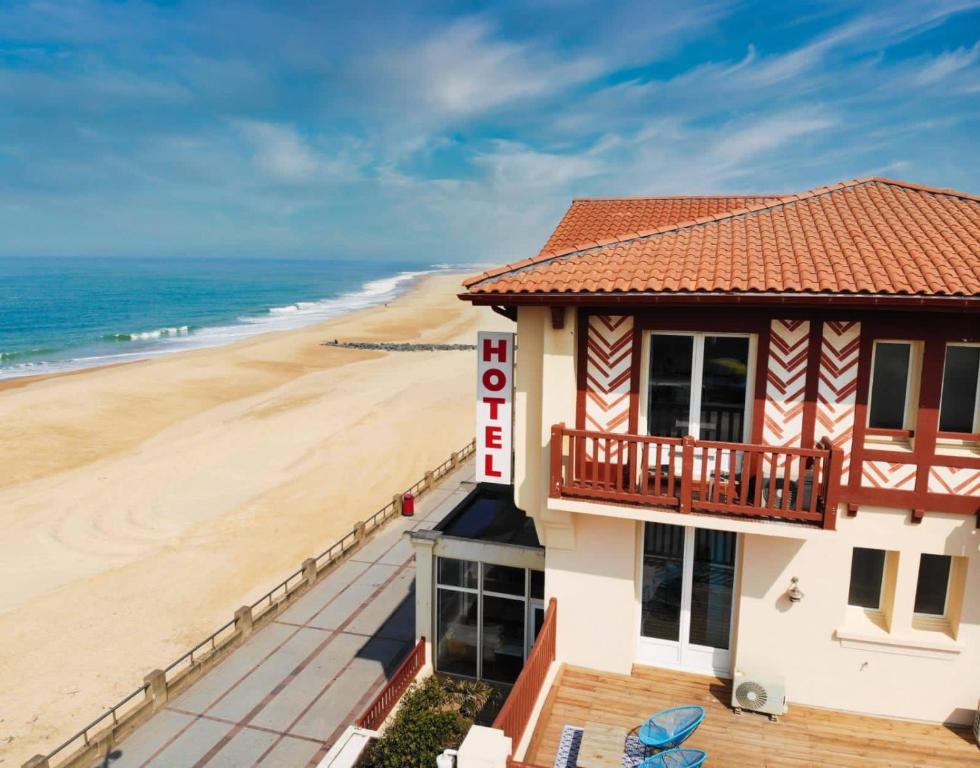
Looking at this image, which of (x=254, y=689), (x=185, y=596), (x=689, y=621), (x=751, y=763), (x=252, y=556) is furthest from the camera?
(x=252, y=556)

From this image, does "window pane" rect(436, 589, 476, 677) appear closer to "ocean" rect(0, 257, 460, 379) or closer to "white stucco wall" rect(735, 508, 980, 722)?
"white stucco wall" rect(735, 508, 980, 722)

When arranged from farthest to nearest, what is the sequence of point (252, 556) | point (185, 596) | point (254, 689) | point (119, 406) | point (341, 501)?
point (119, 406)
point (341, 501)
point (252, 556)
point (185, 596)
point (254, 689)

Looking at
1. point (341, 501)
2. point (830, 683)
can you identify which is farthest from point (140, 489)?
point (830, 683)

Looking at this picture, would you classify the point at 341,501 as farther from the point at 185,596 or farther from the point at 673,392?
the point at 673,392

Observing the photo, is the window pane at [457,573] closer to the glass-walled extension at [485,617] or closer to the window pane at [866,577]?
the glass-walled extension at [485,617]

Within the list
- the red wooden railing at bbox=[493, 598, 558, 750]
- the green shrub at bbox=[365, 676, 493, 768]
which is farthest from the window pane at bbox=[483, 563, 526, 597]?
the red wooden railing at bbox=[493, 598, 558, 750]

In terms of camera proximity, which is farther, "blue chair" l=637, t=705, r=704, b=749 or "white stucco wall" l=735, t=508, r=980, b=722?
"white stucco wall" l=735, t=508, r=980, b=722
